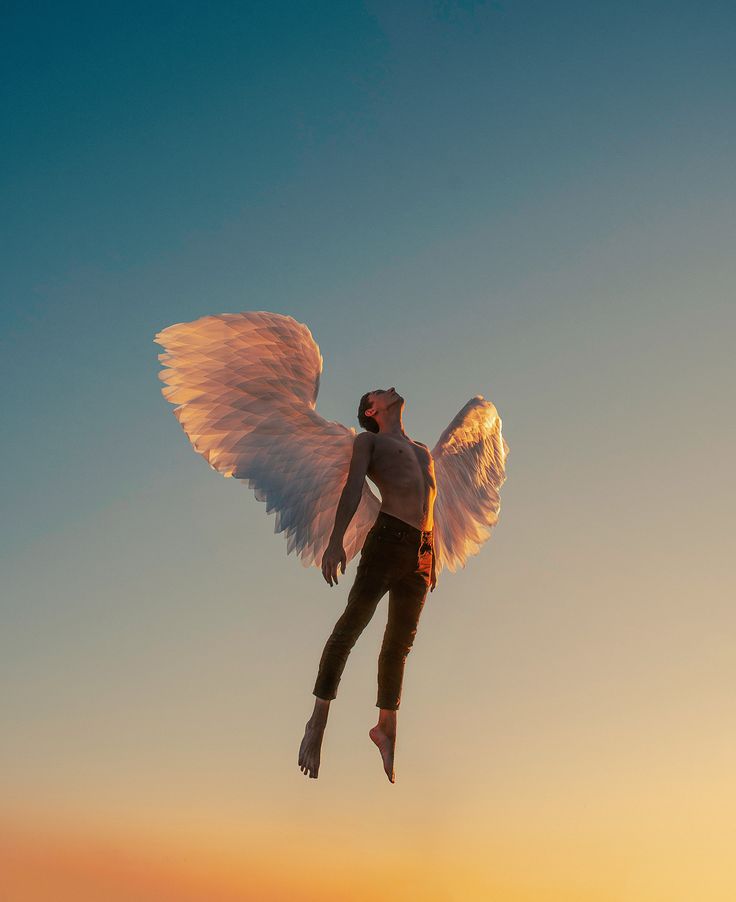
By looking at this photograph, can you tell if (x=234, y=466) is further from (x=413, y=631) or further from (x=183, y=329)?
(x=413, y=631)

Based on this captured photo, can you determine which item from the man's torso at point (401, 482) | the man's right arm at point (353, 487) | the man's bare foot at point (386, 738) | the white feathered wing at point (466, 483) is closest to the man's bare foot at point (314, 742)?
the man's bare foot at point (386, 738)

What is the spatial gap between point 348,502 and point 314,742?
1.55 m

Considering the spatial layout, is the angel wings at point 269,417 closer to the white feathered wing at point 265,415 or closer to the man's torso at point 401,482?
the white feathered wing at point 265,415

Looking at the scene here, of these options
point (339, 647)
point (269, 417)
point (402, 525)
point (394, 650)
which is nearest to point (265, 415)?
point (269, 417)

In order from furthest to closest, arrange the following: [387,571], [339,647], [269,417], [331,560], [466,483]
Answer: [466,483] → [269,417] → [387,571] → [339,647] → [331,560]

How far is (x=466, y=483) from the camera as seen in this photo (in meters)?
8.10

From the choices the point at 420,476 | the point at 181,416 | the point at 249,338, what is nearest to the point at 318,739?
the point at 420,476

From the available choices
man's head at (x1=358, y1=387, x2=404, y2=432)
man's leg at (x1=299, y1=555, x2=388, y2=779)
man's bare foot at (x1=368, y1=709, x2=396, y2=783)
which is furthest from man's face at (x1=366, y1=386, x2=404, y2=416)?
man's bare foot at (x1=368, y1=709, x2=396, y2=783)

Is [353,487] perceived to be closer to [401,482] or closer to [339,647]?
[401,482]

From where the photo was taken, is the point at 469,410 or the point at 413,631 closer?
the point at 413,631

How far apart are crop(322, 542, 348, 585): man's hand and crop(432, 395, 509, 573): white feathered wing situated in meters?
1.38

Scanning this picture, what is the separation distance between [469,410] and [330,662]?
2705mm

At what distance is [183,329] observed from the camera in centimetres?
692

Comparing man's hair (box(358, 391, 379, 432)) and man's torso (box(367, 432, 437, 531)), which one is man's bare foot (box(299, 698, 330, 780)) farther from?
man's hair (box(358, 391, 379, 432))
